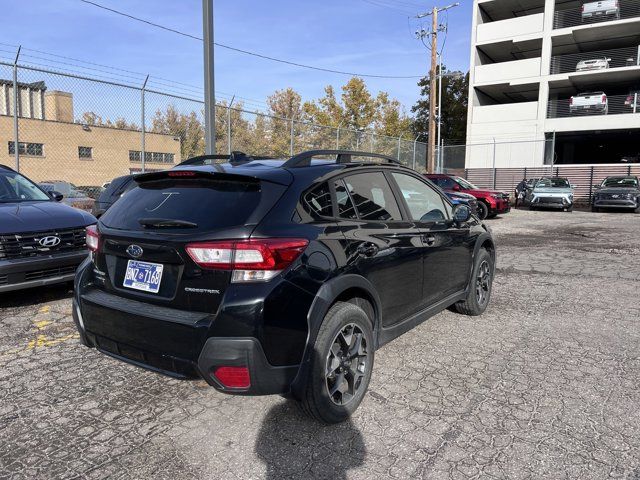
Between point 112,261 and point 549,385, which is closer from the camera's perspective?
point 112,261

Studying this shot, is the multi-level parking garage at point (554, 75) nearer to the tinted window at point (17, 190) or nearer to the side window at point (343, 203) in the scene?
the tinted window at point (17, 190)

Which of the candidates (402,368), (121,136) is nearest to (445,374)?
(402,368)

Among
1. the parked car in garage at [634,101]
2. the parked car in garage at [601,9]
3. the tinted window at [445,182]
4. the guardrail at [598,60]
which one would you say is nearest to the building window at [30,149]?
the tinted window at [445,182]

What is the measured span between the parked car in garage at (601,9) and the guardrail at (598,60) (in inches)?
88.7

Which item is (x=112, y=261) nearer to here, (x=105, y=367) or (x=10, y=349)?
(x=105, y=367)

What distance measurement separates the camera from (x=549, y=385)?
3.46 m

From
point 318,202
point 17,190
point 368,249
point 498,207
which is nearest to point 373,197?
point 368,249

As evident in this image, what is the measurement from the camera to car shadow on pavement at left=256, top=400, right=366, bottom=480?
8.09 feet

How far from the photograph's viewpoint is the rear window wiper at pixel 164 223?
2.71m

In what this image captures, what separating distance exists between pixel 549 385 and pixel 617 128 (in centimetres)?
3140

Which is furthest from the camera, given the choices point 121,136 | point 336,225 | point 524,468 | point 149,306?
point 121,136

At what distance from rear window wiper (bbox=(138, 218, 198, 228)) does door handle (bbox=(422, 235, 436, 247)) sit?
76.0 inches

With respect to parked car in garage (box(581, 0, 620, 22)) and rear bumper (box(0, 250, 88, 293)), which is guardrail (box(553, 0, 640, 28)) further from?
rear bumper (box(0, 250, 88, 293))

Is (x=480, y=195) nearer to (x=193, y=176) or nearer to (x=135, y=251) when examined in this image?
(x=193, y=176)
